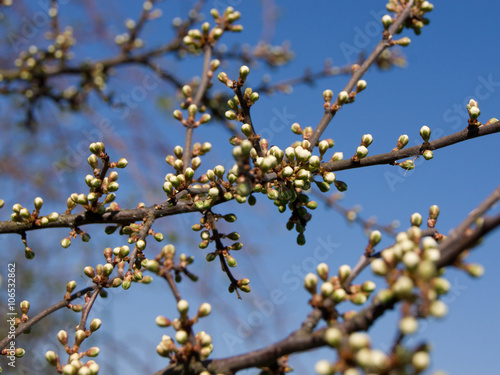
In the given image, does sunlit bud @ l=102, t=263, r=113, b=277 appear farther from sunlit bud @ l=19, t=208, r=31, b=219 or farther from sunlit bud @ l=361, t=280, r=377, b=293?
sunlit bud @ l=361, t=280, r=377, b=293

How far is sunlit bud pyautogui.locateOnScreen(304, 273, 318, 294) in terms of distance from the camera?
158 centimetres

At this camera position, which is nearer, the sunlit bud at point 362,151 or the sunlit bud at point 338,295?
the sunlit bud at point 338,295

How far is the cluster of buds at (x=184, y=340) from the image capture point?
163 cm

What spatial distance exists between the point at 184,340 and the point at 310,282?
1.65 ft

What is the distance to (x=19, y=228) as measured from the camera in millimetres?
2570

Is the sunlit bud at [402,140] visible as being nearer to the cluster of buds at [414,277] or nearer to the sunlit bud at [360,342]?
the cluster of buds at [414,277]

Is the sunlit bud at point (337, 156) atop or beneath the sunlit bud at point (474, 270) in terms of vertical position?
atop

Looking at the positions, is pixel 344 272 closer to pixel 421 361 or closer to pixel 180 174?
pixel 421 361

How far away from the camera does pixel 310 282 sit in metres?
1.58

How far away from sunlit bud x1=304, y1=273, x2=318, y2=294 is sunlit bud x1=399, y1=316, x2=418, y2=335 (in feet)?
1.45

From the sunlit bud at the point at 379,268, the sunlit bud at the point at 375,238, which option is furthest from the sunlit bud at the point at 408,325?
the sunlit bud at the point at 375,238

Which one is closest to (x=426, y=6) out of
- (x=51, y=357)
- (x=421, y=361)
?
(x=421, y=361)

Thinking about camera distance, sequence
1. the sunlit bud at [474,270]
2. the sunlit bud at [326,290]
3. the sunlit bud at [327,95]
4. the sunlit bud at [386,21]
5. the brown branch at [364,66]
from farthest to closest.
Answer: the sunlit bud at [386,21]
the sunlit bud at [327,95]
the brown branch at [364,66]
the sunlit bud at [326,290]
the sunlit bud at [474,270]

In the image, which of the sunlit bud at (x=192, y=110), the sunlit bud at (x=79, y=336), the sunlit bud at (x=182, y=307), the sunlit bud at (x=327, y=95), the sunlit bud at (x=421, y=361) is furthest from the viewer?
the sunlit bud at (x=192, y=110)
